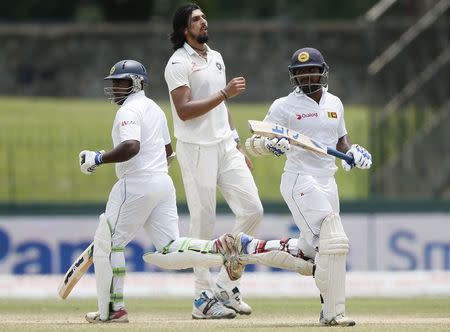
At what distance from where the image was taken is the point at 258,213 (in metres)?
12.0

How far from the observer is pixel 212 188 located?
39.1ft

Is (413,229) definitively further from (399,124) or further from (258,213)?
(258,213)

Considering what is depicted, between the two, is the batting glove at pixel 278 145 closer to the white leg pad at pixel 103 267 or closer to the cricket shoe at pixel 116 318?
the white leg pad at pixel 103 267

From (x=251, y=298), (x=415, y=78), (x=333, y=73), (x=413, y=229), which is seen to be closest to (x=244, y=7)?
(x=333, y=73)

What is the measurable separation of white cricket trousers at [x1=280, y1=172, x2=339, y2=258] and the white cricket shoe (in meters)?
1.10

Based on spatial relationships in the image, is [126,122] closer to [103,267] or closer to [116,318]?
[103,267]

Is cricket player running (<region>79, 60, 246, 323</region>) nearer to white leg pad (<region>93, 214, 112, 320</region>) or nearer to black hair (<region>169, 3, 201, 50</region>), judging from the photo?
white leg pad (<region>93, 214, 112, 320</region>)

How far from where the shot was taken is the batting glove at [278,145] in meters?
10.7

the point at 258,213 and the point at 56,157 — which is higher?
the point at 56,157

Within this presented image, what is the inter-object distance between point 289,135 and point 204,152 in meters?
1.34

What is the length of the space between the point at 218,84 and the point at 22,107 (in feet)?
76.7

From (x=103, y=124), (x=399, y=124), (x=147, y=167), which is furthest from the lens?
(x=103, y=124)

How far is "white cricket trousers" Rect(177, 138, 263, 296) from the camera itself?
1192 cm

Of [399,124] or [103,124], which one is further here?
[103,124]
